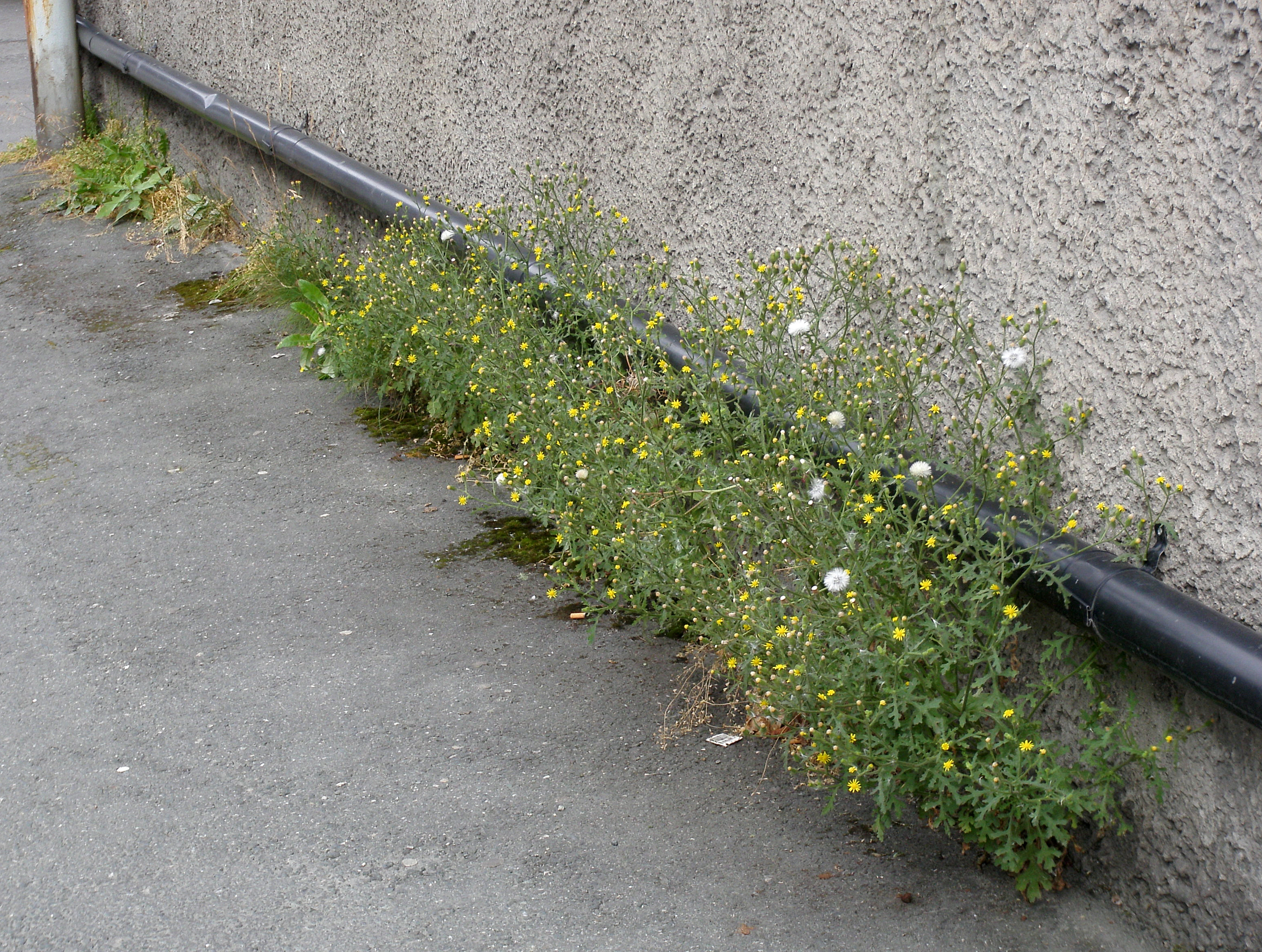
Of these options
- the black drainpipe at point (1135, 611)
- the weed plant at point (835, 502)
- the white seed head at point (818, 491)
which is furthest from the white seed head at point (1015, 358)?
the white seed head at point (818, 491)

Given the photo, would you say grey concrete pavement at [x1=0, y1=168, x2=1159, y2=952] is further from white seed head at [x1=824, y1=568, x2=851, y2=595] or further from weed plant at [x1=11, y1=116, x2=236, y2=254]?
weed plant at [x1=11, y1=116, x2=236, y2=254]

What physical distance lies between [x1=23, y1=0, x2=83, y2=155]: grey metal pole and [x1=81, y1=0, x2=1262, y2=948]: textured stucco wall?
561cm

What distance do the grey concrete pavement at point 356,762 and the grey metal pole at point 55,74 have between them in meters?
4.54

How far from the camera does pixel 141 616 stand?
3.45 meters

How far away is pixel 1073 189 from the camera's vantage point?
7.66 ft

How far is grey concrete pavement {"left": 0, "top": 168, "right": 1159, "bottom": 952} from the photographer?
2301 mm

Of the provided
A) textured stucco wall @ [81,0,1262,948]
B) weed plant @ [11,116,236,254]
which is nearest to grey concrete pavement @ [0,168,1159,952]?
textured stucco wall @ [81,0,1262,948]

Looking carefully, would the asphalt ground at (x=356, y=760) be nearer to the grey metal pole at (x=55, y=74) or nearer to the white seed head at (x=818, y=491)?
the white seed head at (x=818, y=491)

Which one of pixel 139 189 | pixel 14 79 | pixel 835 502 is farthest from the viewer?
pixel 14 79

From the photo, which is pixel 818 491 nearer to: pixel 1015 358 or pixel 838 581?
pixel 838 581

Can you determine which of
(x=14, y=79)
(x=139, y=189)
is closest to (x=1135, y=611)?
(x=139, y=189)

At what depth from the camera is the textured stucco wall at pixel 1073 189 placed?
2.06 meters

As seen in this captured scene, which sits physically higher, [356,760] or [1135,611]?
[1135,611]

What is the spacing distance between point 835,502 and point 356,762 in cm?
135
